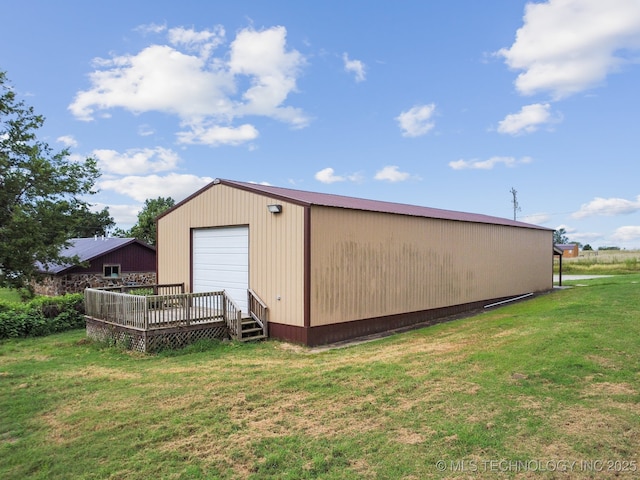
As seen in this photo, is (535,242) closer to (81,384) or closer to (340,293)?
(340,293)

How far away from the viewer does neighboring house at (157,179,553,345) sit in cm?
984

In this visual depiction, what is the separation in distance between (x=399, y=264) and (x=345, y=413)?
7.64m

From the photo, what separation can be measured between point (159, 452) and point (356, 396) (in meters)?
2.37

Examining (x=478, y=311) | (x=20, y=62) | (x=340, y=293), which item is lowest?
(x=478, y=311)

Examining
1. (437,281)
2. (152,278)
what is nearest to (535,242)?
(437,281)

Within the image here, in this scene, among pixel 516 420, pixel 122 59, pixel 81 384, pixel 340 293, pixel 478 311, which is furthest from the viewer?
pixel 478 311

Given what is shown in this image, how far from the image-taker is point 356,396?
5.43 m

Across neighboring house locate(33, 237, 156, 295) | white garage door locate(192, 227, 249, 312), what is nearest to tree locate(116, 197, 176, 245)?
neighboring house locate(33, 237, 156, 295)

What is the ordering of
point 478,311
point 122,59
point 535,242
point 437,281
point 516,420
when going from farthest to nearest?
1. point 535,242
2. point 478,311
3. point 437,281
4. point 122,59
5. point 516,420

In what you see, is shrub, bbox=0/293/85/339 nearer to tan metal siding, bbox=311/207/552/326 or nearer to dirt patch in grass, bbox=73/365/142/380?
dirt patch in grass, bbox=73/365/142/380

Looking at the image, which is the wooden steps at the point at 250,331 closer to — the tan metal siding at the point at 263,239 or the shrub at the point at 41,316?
the tan metal siding at the point at 263,239

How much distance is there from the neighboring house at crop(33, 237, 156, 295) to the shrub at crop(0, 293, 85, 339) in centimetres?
927

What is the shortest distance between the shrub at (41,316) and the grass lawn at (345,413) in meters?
5.58

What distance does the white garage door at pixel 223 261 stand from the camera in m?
11.2
